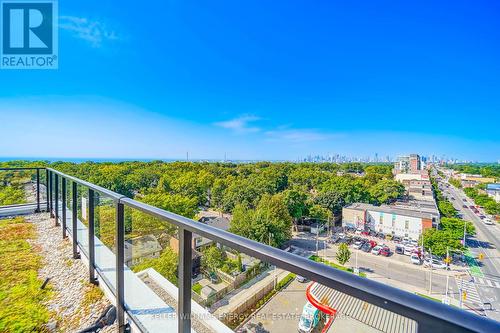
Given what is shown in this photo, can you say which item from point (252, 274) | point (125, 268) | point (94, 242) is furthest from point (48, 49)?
point (252, 274)

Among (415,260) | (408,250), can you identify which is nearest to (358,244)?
(408,250)

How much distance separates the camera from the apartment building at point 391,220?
18.7 meters

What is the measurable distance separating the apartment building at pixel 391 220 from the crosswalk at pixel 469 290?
603 centimetres

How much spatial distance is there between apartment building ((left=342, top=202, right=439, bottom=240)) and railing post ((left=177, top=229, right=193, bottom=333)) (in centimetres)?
2252

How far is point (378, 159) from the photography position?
153375 mm

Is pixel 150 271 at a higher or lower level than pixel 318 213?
higher

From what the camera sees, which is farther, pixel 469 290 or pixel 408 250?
pixel 408 250

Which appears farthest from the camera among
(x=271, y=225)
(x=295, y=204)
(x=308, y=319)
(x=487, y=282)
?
(x=295, y=204)

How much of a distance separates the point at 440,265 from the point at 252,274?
1865 cm

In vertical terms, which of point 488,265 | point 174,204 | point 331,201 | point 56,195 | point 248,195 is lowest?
point 488,265

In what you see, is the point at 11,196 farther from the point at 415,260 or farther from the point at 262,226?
the point at 415,260

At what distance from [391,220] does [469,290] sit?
8419 millimetres

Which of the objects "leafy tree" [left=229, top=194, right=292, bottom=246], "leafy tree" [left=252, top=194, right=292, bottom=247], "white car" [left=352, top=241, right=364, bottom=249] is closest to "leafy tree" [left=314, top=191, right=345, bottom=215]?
"white car" [left=352, top=241, right=364, bottom=249]

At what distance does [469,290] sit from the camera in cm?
1181
